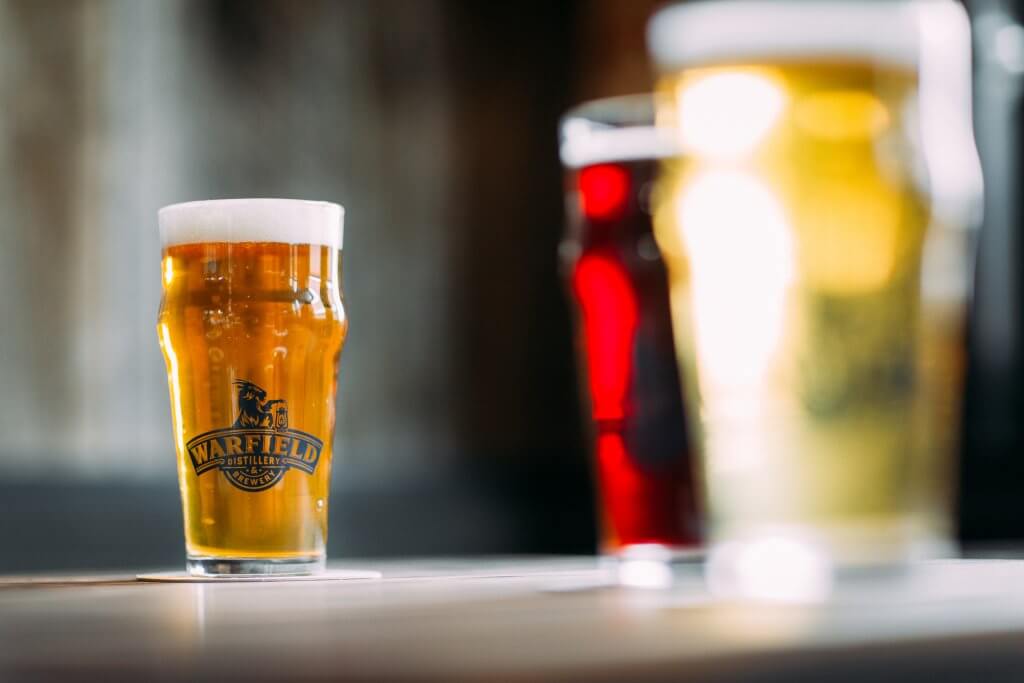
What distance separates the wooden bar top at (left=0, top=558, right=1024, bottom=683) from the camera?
0.33 m

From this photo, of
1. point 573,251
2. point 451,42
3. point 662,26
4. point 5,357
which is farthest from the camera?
point 451,42

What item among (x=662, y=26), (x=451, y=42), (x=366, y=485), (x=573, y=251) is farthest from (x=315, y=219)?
(x=451, y=42)

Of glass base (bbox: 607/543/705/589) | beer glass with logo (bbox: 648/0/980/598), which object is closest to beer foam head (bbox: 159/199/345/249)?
glass base (bbox: 607/543/705/589)

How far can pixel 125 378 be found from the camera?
3.40 meters

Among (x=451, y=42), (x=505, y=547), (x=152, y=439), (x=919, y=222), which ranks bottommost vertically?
(x=505, y=547)

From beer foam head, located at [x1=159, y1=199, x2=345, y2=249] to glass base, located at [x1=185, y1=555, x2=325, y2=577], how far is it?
0.18m

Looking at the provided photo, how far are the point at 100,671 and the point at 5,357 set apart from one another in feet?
10.0

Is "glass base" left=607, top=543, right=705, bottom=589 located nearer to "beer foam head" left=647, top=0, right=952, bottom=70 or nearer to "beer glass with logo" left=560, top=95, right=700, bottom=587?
"beer glass with logo" left=560, top=95, right=700, bottom=587

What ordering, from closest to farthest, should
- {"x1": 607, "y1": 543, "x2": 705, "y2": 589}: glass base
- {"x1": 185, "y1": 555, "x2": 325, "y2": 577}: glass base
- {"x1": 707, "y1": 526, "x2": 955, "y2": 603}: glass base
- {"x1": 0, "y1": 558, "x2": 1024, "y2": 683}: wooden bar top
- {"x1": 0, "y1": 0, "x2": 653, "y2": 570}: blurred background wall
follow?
1. {"x1": 0, "y1": 558, "x2": 1024, "y2": 683}: wooden bar top
2. {"x1": 707, "y1": 526, "x2": 955, "y2": 603}: glass base
3. {"x1": 607, "y1": 543, "x2": 705, "y2": 589}: glass base
4. {"x1": 185, "y1": 555, "x2": 325, "y2": 577}: glass base
5. {"x1": 0, "y1": 0, "x2": 653, "y2": 570}: blurred background wall

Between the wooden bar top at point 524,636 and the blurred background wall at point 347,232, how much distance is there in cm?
283

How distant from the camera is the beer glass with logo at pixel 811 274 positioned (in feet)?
1.52

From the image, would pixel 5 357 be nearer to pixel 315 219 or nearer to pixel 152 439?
pixel 152 439

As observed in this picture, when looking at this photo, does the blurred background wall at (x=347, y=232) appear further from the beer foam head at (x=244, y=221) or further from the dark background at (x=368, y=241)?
the beer foam head at (x=244, y=221)

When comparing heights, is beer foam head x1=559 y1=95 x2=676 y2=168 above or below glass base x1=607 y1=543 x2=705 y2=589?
above
